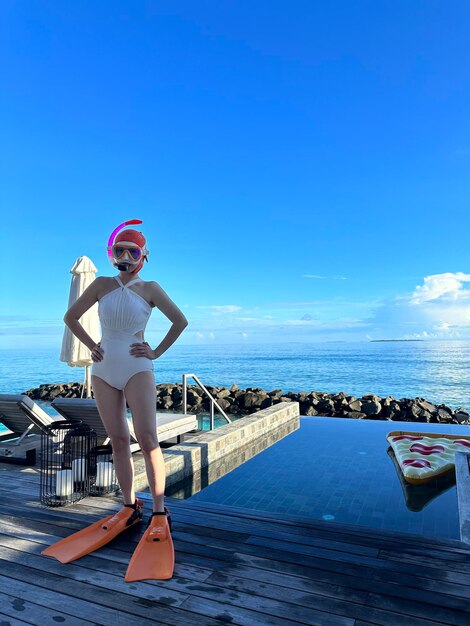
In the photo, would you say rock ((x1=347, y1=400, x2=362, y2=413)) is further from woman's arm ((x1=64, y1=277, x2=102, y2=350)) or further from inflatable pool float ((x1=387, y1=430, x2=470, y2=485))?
woman's arm ((x1=64, y1=277, x2=102, y2=350))

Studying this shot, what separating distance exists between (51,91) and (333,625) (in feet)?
48.8

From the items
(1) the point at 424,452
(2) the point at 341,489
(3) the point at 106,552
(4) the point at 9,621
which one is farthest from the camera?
(1) the point at 424,452

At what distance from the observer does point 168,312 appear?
2314 mm

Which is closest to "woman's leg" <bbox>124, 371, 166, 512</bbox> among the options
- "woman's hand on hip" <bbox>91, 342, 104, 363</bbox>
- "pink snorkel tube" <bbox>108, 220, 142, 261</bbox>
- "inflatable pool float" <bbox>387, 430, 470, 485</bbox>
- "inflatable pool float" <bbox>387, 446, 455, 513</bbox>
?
"woman's hand on hip" <bbox>91, 342, 104, 363</bbox>

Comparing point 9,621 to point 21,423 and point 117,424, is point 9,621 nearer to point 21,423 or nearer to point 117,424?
point 117,424

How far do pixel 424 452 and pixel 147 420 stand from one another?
4408 millimetres

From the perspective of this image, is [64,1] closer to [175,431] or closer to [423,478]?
[175,431]

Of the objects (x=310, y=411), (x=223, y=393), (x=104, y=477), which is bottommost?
(x=310, y=411)

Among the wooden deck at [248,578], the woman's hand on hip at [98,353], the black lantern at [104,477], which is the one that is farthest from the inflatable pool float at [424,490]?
the woman's hand on hip at [98,353]

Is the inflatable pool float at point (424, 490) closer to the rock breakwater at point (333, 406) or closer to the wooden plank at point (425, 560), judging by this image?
the wooden plank at point (425, 560)

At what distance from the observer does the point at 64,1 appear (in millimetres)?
9797

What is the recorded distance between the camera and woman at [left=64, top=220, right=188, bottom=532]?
7.37 ft

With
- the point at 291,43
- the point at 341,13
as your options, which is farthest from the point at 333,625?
the point at 291,43

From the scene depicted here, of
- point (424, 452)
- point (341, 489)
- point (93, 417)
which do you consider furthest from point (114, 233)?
point (424, 452)
